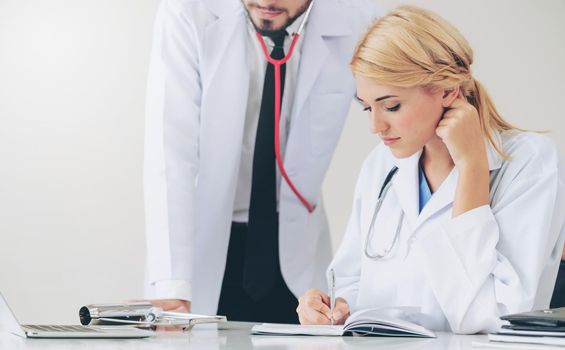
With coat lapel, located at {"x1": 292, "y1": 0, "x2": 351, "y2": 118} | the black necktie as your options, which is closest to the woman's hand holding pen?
the black necktie

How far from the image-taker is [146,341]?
1389 millimetres

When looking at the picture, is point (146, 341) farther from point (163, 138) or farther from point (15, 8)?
point (15, 8)

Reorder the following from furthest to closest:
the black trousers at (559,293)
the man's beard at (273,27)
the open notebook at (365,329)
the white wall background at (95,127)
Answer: the white wall background at (95,127) < the man's beard at (273,27) < the black trousers at (559,293) < the open notebook at (365,329)

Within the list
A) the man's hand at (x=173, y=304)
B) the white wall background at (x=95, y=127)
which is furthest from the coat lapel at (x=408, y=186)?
the white wall background at (x=95, y=127)

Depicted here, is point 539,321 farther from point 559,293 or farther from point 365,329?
point 559,293

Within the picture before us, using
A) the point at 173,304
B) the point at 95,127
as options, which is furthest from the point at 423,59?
the point at 95,127

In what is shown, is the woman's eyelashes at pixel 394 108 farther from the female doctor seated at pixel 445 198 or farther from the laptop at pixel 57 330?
the laptop at pixel 57 330

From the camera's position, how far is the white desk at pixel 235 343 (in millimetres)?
1285

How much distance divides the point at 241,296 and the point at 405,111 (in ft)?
2.99

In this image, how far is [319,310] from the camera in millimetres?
1828

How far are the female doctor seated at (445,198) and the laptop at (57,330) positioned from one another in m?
0.47

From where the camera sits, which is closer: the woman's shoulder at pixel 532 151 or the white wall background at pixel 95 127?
the woman's shoulder at pixel 532 151

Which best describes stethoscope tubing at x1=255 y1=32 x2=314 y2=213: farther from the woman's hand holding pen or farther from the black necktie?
the woman's hand holding pen

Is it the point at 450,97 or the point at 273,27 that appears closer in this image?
the point at 450,97
